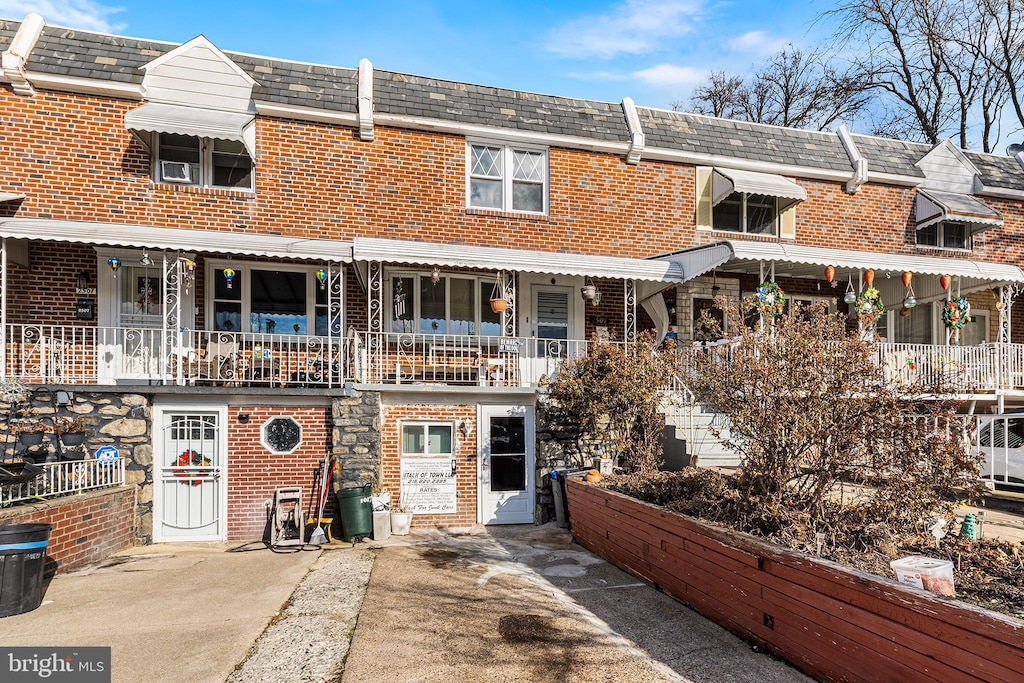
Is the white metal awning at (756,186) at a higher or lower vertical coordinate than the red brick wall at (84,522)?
higher

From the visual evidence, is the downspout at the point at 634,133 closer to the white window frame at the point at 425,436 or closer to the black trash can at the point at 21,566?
the white window frame at the point at 425,436

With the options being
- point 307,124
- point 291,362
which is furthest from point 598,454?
point 307,124

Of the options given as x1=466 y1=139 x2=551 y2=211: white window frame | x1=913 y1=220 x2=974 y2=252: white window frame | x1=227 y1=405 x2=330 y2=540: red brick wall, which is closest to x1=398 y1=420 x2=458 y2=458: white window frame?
x1=227 y1=405 x2=330 y2=540: red brick wall

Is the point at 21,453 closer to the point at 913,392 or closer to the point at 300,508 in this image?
the point at 300,508

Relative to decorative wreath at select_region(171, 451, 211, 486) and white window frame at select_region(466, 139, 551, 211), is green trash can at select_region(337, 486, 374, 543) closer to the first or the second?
decorative wreath at select_region(171, 451, 211, 486)

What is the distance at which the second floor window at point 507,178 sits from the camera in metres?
12.1

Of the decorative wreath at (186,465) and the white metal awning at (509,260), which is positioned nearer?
the decorative wreath at (186,465)

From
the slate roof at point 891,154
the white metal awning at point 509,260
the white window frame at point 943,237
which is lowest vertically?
the white metal awning at point 509,260

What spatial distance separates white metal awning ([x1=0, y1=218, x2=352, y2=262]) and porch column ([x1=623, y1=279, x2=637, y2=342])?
5071mm

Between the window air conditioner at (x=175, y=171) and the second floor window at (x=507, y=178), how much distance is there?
4990 millimetres

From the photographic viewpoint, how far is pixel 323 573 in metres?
7.45

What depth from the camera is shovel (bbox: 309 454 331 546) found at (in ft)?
28.8

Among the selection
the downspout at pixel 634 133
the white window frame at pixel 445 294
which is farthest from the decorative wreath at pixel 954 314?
the white window frame at pixel 445 294

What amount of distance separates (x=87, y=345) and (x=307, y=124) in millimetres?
5261
